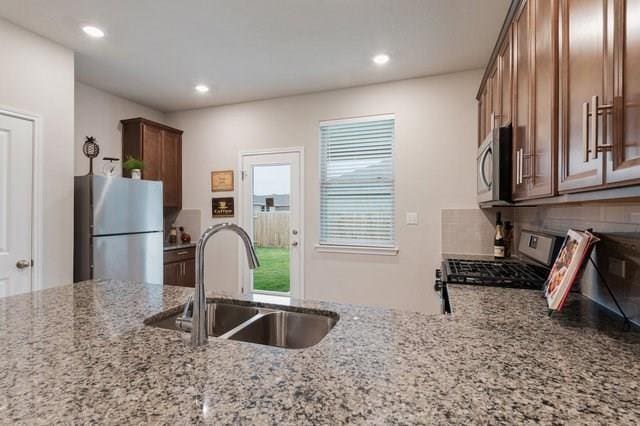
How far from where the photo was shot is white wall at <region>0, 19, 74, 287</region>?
2.31 metres

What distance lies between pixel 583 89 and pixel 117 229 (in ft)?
10.9

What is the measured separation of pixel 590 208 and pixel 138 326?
1994 mm

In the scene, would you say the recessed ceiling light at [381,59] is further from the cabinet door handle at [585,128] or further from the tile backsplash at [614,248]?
the cabinet door handle at [585,128]

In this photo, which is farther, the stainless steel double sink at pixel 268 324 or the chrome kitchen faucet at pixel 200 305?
the stainless steel double sink at pixel 268 324

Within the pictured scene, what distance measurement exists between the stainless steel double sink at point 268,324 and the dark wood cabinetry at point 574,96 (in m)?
0.96

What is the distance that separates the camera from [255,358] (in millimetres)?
830

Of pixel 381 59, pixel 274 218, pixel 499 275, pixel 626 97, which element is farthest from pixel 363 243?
pixel 626 97

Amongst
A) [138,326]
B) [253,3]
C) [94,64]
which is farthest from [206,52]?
[138,326]

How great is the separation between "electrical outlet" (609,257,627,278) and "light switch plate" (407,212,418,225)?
1969mm

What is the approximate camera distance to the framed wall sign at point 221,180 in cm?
407

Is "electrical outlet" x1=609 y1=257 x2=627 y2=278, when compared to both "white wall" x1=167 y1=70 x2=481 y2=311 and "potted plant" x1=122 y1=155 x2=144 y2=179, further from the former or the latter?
"potted plant" x1=122 y1=155 x2=144 y2=179

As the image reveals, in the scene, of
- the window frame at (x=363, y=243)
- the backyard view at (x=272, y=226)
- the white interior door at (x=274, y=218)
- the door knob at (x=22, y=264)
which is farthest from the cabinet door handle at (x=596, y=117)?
the door knob at (x=22, y=264)

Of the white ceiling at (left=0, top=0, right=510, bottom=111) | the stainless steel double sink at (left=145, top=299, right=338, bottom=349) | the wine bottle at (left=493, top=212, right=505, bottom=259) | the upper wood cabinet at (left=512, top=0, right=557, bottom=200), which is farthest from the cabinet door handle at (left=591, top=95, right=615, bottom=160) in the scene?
the wine bottle at (left=493, top=212, right=505, bottom=259)

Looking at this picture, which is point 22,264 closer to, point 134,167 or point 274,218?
point 134,167
